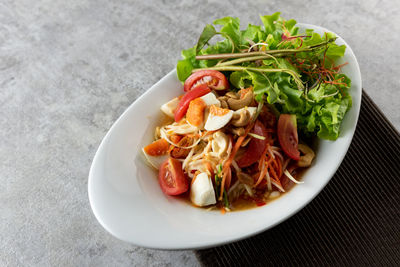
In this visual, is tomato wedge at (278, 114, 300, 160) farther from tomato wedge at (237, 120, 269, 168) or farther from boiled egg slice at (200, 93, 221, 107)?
boiled egg slice at (200, 93, 221, 107)

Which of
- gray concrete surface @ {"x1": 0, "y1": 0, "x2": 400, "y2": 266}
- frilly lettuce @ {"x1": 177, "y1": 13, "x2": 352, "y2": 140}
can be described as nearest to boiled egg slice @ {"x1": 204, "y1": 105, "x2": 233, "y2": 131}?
frilly lettuce @ {"x1": 177, "y1": 13, "x2": 352, "y2": 140}

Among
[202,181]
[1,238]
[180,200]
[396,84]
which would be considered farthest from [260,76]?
[1,238]

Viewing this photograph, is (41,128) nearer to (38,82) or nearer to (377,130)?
(38,82)

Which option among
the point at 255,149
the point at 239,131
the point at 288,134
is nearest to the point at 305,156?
the point at 288,134

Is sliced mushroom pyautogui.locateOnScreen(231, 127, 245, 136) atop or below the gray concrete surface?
atop

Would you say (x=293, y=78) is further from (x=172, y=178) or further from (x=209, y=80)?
Answer: (x=172, y=178)

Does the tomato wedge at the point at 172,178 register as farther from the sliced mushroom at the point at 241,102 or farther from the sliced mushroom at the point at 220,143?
the sliced mushroom at the point at 241,102
